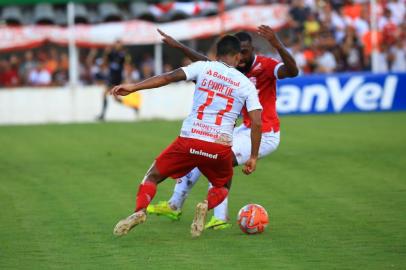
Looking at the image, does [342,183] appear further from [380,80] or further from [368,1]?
[368,1]

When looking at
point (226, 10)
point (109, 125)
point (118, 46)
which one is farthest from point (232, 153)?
point (226, 10)

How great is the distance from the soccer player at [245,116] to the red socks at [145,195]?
97cm

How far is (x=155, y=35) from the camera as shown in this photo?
87.1ft

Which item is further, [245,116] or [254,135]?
[245,116]

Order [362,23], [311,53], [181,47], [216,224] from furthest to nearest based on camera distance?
[362,23] < [311,53] < [181,47] < [216,224]

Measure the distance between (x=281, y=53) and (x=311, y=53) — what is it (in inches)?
698

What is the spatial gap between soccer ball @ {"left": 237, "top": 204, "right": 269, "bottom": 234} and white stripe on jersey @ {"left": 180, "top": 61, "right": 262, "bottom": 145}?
82 centimetres

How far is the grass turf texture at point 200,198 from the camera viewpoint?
8.01m

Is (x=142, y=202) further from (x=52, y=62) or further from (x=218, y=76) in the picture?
(x=52, y=62)

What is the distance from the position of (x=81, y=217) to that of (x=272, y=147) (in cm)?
225

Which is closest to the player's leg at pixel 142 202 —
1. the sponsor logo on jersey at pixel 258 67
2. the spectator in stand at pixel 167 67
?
the sponsor logo on jersey at pixel 258 67

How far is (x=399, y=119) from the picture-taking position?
2256 centimetres

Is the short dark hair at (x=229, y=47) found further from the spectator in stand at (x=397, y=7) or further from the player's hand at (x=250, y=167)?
the spectator in stand at (x=397, y=7)

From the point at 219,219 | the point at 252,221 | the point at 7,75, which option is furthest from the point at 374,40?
the point at 252,221
